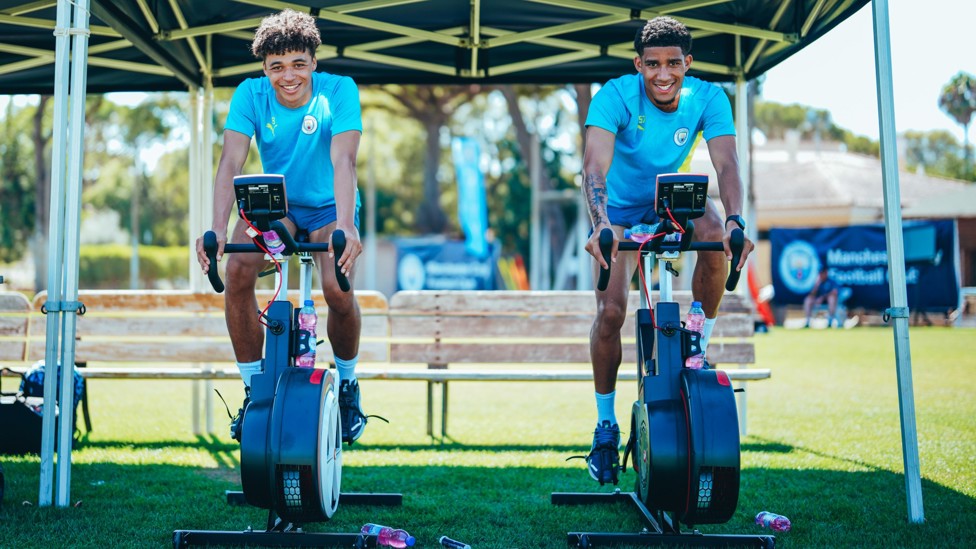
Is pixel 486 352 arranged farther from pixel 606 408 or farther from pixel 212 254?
pixel 212 254

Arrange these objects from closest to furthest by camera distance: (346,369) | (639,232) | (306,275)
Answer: (306,275), (639,232), (346,369)

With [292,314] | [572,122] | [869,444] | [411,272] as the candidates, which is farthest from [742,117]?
[572,122]

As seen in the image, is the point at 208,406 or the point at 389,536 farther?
the point at 208,406

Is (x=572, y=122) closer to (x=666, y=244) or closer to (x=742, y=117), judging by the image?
(x=742, y=117)

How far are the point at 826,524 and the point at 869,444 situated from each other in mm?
2682

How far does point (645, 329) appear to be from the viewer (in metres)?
4.33

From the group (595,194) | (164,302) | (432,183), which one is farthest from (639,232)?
(432,183)

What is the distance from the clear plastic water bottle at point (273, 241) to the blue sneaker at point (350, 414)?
1.07m

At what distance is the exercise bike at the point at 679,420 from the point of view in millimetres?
3686

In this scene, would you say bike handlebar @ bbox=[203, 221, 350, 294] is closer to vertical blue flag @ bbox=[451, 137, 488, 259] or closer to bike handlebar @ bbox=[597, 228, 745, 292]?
bike handlebar @ bbox=[597, 228, 745, 292]

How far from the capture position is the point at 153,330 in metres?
7.82

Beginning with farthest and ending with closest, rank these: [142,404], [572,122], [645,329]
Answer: [572,122] < [142,404] < [645,329]

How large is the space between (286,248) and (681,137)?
2104mm

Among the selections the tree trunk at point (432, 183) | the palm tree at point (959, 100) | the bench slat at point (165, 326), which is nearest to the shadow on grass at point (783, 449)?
the bench slat at point (165, 326)
